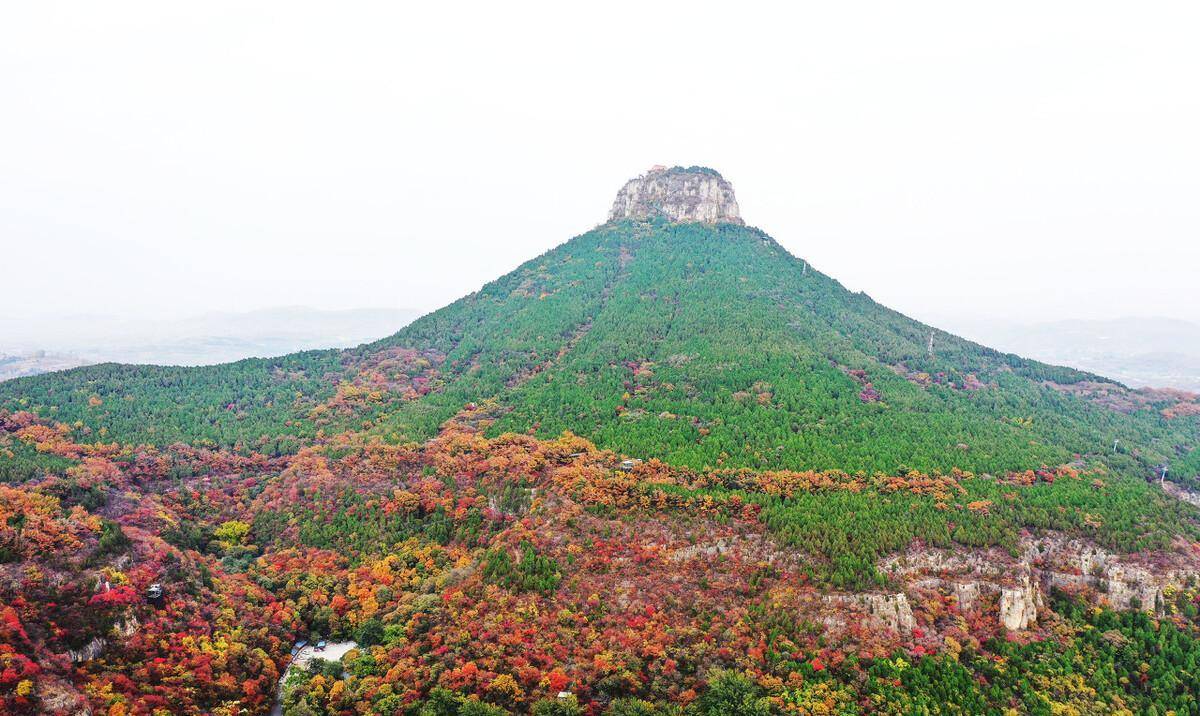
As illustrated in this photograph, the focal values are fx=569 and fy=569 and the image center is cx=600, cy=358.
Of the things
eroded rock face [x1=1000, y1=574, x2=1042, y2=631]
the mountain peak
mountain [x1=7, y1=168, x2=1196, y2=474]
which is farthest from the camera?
the mountain peak

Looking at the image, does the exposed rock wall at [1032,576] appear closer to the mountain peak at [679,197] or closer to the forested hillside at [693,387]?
the forested hillside at [693,387]

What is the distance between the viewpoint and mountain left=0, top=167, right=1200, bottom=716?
4188 centimetres

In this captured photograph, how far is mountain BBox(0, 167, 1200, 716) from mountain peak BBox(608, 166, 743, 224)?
65.2 metres

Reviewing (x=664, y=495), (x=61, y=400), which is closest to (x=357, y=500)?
(x=664, y=495)

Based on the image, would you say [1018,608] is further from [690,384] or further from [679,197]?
[679,197]

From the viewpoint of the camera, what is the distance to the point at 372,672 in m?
46.0

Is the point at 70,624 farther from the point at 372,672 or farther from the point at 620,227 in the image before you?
the point at 620,227

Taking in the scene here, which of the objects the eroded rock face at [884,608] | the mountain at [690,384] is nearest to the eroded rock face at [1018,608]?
the eroded rock face at [884,608]

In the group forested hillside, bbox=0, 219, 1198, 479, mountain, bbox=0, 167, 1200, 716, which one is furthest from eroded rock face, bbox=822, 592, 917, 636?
forested hillside, bbox=0, 219, 1198, 479

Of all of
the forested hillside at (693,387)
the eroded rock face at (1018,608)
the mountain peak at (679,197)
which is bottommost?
the eroded rock face at (1018,608)

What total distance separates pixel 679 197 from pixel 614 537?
126824mm

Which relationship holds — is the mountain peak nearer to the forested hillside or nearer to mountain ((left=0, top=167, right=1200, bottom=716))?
the forested hillside

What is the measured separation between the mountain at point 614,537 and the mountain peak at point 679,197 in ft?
214

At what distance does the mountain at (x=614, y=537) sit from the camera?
137 ft
